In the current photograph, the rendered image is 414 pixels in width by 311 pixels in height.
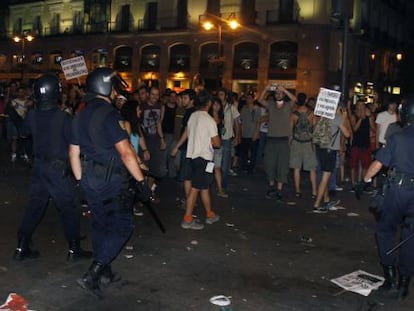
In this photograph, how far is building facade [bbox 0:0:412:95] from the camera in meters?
32.8

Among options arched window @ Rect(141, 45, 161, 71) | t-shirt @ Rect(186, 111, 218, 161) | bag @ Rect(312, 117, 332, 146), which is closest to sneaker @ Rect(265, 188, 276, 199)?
bag @ Rect(312, 117, 332, 146)

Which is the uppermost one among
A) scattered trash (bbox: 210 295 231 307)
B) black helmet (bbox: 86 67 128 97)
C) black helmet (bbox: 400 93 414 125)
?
black helmet (bbox: 86 67 128 97)

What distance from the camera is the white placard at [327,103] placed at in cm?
848

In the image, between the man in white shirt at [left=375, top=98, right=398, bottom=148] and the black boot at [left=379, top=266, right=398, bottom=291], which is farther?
the man in white shirt at [left=375, top=98, right=398, bottom=148]

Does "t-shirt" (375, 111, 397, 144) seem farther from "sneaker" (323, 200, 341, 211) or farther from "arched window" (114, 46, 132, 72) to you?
"arched window" (114, 46, 132, 72)

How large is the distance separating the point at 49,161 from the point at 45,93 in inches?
26.6

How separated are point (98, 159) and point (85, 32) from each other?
136 feet

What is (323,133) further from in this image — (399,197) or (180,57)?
(180,57)

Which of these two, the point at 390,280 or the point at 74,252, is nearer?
the point at 390,280

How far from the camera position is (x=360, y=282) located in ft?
17.2

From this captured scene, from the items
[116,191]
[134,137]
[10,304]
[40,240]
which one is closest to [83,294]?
[10,304]

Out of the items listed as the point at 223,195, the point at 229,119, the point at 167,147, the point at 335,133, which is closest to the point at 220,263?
the point at 335,133

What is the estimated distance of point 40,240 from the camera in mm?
6352

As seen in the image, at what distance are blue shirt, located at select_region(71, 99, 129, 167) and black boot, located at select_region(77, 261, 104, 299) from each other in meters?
0.91
